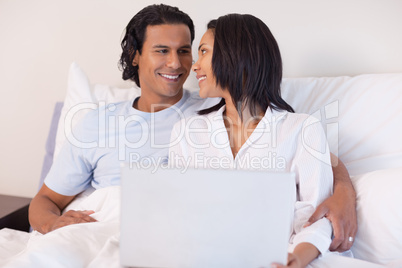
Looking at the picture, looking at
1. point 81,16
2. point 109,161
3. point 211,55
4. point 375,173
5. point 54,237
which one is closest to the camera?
point 54,237

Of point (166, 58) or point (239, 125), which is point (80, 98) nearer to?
point (166, 58)

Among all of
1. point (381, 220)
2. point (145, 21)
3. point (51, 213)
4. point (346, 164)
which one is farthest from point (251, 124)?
point (51, 213)

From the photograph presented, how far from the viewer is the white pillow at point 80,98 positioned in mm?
1723

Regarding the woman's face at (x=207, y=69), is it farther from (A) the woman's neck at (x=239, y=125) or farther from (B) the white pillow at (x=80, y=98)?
(B) the white pillow at (x=80, y=98)

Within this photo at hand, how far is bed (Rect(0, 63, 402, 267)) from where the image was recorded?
1.05 meters

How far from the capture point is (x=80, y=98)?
1.75 metres

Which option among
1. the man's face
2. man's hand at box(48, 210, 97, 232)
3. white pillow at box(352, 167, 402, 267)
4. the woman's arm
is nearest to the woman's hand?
the woman's arm

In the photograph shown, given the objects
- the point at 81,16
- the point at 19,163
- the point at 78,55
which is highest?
the point at 81,16

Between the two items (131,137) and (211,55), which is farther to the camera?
(131,137)

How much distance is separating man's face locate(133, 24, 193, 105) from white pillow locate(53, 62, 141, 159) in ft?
0.74

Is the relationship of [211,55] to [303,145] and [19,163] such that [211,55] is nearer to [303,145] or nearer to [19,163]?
[303,145]

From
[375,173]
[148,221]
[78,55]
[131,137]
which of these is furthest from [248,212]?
[78,55]

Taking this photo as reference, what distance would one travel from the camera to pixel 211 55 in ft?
4.34

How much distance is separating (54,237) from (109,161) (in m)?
0.49
